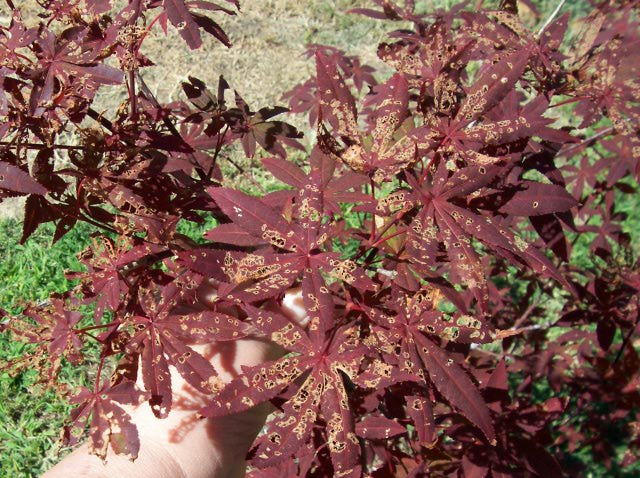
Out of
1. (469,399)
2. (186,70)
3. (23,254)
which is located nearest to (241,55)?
(186,70)

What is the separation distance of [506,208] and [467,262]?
0.78ft

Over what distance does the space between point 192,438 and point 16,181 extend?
2.87ft

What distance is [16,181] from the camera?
1.22 metres

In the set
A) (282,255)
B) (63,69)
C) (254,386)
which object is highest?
(63,69)

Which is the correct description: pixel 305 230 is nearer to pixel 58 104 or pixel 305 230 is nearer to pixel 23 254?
pixel 58 104

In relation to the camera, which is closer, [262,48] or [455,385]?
[455,385]

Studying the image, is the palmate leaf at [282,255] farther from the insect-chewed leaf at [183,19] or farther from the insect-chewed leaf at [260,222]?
the insect-chewed leaf at [183,19]

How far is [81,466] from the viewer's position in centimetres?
143

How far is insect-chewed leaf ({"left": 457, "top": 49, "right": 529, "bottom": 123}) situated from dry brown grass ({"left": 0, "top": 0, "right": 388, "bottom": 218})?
3645 millimetres

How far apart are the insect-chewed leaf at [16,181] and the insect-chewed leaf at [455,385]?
37.0 inches

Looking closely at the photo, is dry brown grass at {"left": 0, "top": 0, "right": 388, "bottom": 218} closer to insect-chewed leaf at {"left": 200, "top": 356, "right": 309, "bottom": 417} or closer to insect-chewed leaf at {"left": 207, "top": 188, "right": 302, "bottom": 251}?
insect-chewed leaf at {"left": 207, "top": 188, "right": 302, "bottom": 251}

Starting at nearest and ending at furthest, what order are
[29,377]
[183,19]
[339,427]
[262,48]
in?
1. [339,427]
2. [183,19]
3. [29,377]
4. [262,48]

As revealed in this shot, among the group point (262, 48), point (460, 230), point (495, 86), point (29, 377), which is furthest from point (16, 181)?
point (262, 48)

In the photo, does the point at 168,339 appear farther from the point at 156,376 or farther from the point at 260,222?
the point at 260,222
